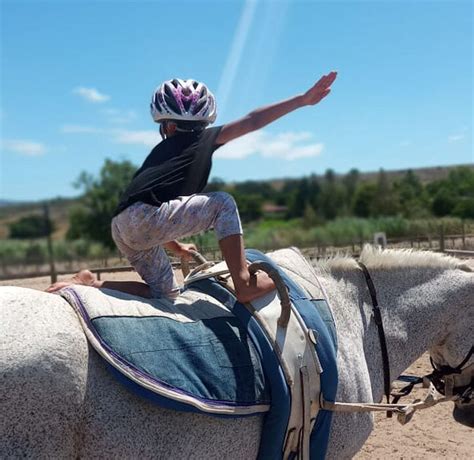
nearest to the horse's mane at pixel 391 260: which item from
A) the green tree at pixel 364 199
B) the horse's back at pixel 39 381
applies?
the horse's back at pixel 39 381

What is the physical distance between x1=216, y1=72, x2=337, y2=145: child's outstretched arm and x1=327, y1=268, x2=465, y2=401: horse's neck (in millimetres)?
1088

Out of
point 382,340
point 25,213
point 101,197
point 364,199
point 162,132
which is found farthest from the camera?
point 364,199

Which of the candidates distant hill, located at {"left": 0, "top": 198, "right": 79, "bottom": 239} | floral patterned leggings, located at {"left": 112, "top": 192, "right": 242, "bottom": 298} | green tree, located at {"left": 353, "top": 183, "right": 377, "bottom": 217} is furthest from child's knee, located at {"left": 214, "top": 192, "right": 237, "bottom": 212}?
green tree, located at {"left": 353, "top": 183, "right": 377, "bottom": 217}

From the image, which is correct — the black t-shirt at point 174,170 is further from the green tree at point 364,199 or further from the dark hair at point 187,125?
the green tree at point 364,199

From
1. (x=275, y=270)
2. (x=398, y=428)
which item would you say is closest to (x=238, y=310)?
(x=275, y=270)

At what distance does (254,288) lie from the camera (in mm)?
2688

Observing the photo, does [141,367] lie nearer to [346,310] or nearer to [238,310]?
[238,310]

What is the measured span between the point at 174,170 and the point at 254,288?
0.69 m

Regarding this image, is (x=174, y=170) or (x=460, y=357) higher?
(x=174, y=170)

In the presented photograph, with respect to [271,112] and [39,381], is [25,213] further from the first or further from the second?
[39,381]

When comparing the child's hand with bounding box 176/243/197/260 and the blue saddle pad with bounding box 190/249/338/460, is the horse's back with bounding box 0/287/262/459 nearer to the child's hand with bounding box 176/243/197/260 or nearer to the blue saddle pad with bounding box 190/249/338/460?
the blue saddle pad with bounding box 190/249/338/460

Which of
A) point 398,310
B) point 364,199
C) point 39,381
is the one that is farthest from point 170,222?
point 364,199

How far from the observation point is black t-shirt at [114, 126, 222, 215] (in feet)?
8.44

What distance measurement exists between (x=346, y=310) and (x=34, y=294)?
5.61 ft
